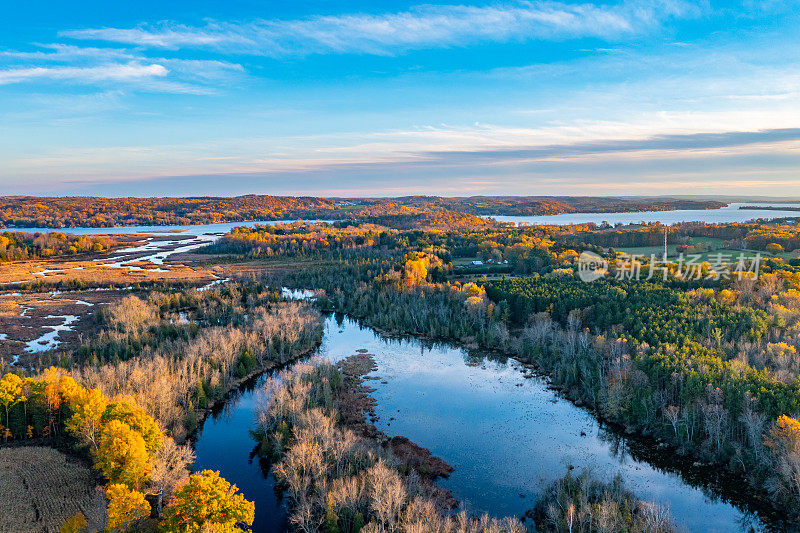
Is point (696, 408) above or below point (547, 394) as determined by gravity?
above

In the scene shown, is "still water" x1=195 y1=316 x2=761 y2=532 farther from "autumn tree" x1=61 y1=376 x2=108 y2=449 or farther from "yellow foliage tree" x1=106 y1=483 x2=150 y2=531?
"autumn tree" x1=61 y1=376 x2=108 y2=449

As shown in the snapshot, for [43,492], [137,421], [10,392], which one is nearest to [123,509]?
[137,421]

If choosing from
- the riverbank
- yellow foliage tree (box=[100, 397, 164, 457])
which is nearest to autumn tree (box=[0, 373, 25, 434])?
yellow foliage tree (box=[100, 397, 164, 457])

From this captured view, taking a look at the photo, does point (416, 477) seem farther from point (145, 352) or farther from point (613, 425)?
point (145, 352)

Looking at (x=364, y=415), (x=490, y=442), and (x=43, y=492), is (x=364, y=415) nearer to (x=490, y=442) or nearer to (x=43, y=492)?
(x=490, y=442)

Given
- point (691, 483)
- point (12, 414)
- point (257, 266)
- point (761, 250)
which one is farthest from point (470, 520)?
point (257, 266)

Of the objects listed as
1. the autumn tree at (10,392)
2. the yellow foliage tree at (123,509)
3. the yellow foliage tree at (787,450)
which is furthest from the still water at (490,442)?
the autumn tree at (10,392)
